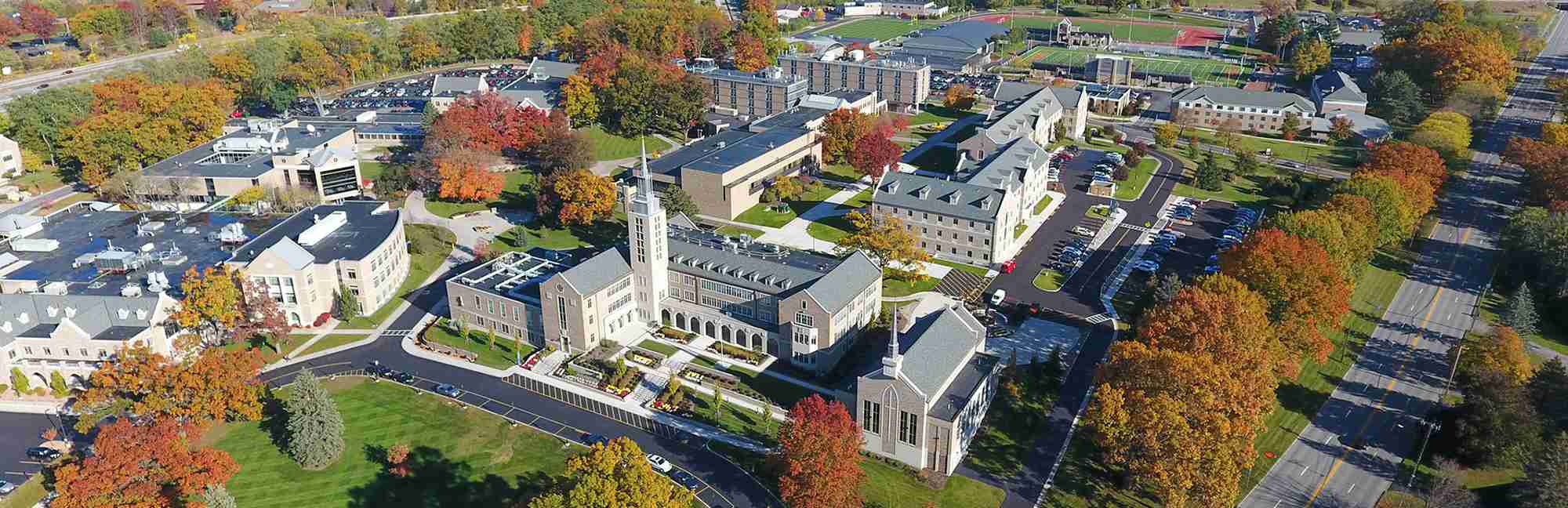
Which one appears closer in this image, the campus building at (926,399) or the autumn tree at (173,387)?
the campus building at (926,399)

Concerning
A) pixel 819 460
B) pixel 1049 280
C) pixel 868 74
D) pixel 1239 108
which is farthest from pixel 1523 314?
pixel 868 74

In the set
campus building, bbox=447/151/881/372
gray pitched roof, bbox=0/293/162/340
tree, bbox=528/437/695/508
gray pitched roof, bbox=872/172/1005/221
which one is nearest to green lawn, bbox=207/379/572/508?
campus building, bbox=447/151/881/372

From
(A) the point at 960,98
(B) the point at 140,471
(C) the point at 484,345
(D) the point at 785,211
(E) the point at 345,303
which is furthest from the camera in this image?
(A) the point at 960,98

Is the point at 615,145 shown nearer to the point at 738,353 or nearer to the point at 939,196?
the point at 939,196

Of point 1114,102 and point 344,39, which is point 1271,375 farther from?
point 344,39

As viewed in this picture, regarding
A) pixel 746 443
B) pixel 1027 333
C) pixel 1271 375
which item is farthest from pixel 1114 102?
pixel 746 443

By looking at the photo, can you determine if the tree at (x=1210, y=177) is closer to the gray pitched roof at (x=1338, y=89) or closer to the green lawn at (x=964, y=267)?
the gray pitched roof at (x=1338, y=89)

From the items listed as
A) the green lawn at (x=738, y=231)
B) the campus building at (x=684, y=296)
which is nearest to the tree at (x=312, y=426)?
the campus building at (x=684, y=296)
